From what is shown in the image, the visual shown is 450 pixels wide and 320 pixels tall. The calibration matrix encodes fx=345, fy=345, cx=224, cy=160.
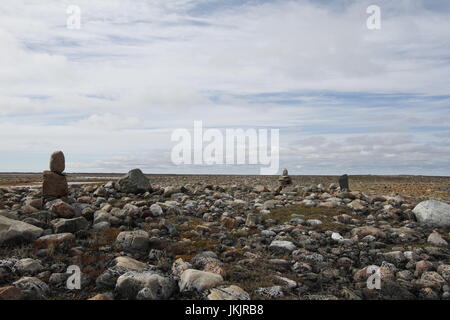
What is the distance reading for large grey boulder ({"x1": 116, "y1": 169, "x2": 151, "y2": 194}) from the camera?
20578 mm

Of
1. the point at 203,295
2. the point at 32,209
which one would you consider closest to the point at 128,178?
the point at 32,209

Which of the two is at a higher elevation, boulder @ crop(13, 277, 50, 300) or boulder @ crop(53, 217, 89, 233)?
boulder @ crop(53, 217, 89, 233)

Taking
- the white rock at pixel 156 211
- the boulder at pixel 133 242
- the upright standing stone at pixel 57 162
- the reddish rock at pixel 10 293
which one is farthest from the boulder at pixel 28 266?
the upright standing stone at pixel 57 162

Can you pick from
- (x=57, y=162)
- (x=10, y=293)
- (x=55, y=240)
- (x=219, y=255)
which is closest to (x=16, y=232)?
(x=55, y=240)

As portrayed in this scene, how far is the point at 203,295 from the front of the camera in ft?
21.2

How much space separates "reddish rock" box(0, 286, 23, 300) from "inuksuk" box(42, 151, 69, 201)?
1083cm

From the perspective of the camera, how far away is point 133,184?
20.6 m

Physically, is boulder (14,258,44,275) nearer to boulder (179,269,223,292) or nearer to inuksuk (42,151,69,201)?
boulder (179,269,223,292)

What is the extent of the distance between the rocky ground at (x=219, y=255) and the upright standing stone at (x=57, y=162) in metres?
1.92

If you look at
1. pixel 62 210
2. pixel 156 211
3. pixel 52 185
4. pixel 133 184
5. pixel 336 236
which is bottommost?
pixel 336 236

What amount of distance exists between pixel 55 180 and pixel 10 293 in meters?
11.1

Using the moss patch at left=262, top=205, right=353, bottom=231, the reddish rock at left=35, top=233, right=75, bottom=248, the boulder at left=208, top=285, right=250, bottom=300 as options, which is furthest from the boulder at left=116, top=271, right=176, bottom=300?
the moss patch at left=262, top=205, right=353, bottom=231

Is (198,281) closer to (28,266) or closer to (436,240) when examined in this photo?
(28,266)
